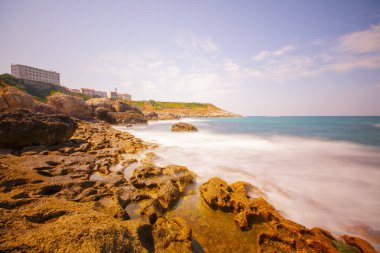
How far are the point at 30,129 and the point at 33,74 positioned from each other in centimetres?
9622

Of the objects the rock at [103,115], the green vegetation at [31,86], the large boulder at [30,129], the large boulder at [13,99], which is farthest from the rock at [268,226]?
the green vegetation at [31,86]

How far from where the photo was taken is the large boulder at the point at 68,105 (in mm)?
24250

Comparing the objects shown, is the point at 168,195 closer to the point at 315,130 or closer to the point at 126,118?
the point at 126,118

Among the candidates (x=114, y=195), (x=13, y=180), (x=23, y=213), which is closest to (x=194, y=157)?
(x=114, y=195)

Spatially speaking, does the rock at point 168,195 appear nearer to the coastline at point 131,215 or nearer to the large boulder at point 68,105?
the coastline at point 131,215

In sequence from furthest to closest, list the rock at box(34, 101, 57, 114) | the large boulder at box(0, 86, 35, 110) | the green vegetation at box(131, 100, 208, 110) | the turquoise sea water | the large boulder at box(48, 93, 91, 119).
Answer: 1. the green vegetation at box(131, 100, 208, 110)
2. the large boulder at box(48, 93, 91, 119)
3. the turquoise sea water
4. the rock at box(34, 101, 57, 114)
5. the large boulder at box(0, 86, 35, 110)

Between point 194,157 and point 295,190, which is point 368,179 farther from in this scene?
point 194,157

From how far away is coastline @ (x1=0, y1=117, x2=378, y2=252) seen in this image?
190cm

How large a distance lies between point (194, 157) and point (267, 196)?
5.02 metres

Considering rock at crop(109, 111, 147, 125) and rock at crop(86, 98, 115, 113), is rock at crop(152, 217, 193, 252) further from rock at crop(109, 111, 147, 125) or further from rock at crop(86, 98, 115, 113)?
rock at crop(86, 98, 115, 113)

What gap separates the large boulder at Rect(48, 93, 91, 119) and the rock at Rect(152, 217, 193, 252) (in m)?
28.0

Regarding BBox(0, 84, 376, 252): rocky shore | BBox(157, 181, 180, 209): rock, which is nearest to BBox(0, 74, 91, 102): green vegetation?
BBox(0, 84, 376, 252): rocky shore

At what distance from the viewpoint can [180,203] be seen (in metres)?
4.69

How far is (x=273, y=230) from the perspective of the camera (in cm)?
361
